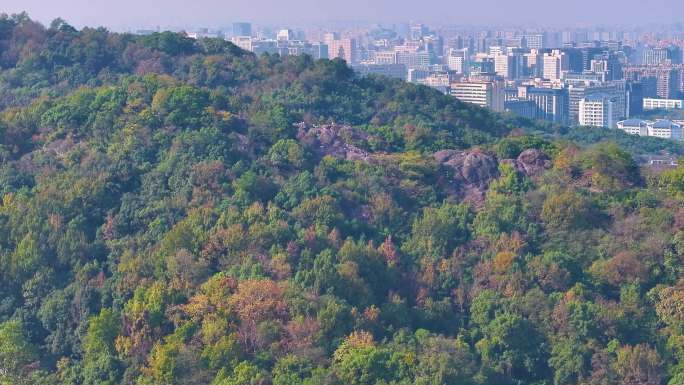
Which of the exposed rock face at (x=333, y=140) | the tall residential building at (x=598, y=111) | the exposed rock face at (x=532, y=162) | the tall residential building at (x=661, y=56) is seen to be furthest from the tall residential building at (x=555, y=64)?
the exposed rock face at (x=532, y=162)

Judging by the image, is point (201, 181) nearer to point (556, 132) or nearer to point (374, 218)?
point (374, 218)

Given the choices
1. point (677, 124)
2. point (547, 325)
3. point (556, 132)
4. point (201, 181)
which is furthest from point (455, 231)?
point (677, 124)

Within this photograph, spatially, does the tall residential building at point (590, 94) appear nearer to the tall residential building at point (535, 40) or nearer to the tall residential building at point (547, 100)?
the tall residential building at point (547, 100)

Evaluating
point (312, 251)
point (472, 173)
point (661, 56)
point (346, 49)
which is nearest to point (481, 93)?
point (346, 49)

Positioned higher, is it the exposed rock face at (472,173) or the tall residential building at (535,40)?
the exposed rock face at (472,173)

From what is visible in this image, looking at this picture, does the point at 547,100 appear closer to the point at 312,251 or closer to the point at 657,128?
the point at 657,128

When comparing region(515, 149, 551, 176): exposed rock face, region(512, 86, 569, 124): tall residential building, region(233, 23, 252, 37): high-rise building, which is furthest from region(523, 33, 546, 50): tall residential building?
region(515, 149, 551, 176): exposed rock face
